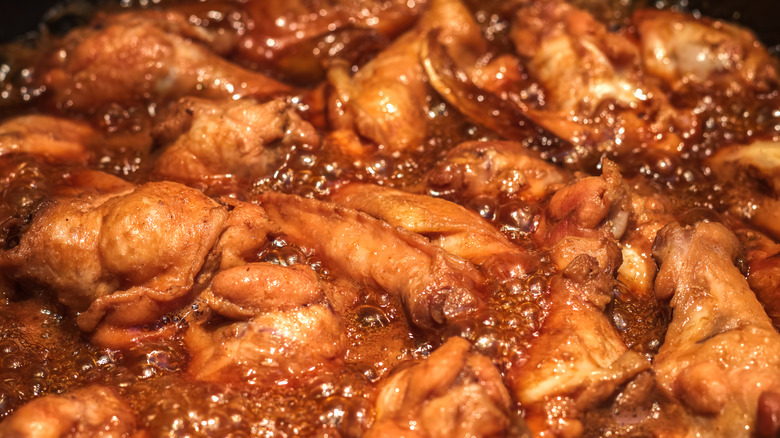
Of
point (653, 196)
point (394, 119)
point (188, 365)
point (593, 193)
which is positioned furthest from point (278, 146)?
point (653, 196)

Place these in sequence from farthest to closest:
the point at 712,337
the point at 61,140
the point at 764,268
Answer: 1. the point at 61,140
2. the point at 764,268
3. the point at 712,337

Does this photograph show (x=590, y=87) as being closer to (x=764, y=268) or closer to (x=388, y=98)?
(x=388, y=98)

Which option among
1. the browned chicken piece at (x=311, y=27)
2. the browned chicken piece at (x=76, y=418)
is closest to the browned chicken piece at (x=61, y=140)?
the browned chicken piece at (x=311, y=27)

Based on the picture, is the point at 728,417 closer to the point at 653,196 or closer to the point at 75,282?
the point at 653,196

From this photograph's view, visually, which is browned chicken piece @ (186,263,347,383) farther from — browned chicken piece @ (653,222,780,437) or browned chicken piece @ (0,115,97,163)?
browned chicken piece @ (0,115,97,163)

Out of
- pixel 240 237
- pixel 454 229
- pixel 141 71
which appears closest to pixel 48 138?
pixel 141 71
